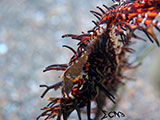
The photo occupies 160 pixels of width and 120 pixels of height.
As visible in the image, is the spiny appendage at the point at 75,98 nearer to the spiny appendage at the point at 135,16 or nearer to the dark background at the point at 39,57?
the spiny appendage at the point at 135,16

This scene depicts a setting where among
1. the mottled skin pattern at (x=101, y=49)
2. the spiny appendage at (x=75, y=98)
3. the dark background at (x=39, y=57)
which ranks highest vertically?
the dark background at (x=39, y=57)

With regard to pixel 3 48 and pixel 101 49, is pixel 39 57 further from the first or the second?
pixel 101 49

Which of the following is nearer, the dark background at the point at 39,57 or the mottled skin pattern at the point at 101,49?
the mottled skin pattern at the point at 101,49

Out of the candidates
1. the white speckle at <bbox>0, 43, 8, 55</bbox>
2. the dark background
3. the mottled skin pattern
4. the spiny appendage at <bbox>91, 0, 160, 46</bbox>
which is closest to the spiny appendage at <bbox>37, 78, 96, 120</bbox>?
the mottled skin pattern

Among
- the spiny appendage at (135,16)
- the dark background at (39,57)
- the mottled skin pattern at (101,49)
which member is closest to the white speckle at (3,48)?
the dark background at (39,57)

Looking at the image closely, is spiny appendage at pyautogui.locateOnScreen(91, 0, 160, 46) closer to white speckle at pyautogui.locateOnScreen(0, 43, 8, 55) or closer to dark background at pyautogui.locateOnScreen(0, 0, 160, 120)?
dark background at pyautogui.locateOnScreen(0, 0, 160, 120)

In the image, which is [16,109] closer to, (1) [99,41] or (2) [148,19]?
(1) [99,41]

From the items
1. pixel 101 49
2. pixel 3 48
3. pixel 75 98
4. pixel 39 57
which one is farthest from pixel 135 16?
pixel 3 48
